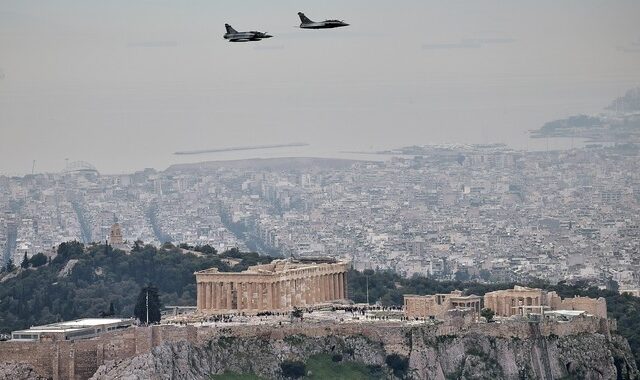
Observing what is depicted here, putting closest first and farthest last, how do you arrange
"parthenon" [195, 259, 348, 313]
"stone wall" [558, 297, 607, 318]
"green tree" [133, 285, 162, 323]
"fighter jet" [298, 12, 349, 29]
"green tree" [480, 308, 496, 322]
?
"fighter jet" [298, 12, 349, 29]
"green tree" [480, 308, 496, 322]
"green tree" [133, 285, 162, 323]
"parthenon" [195, 259, 348, 313]
"stone wall" [558, 297, 607, 318]

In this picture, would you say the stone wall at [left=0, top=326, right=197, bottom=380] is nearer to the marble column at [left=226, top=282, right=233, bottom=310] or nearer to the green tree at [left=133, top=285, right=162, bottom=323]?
the green tree at [left=133, top=285, right=162, bottom=323]

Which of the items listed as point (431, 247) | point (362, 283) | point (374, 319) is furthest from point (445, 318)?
point (431, 247)

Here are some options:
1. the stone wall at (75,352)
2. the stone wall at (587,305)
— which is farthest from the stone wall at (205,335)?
the stone wall at (587,305)

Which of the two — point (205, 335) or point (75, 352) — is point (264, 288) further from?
point (75, 352)

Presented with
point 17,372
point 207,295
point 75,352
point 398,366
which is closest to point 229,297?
point 207,295

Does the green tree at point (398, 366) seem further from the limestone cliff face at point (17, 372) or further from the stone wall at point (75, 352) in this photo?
the limestone cliff face at point (17, 372)

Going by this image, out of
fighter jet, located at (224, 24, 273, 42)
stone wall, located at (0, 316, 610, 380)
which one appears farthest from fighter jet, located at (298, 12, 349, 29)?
stone wall, located at (0, 316, 610, 380)
